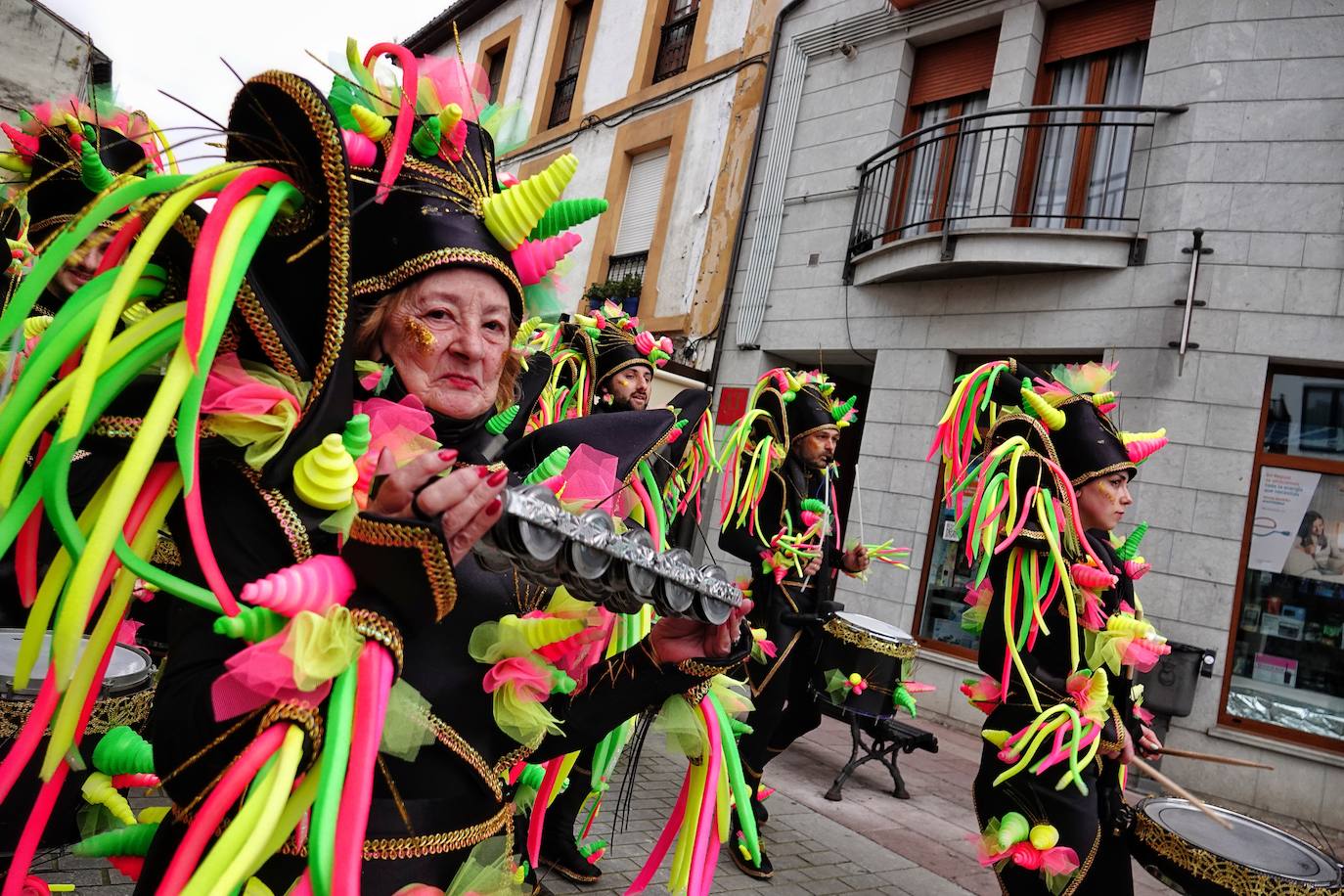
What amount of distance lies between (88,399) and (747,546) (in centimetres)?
473

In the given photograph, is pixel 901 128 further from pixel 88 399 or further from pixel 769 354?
pixel 88 399

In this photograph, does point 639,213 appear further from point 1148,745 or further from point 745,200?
point 1148,745

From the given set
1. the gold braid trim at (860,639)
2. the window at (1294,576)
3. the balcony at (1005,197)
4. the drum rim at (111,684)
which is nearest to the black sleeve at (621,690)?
the drum rim at (111,684)

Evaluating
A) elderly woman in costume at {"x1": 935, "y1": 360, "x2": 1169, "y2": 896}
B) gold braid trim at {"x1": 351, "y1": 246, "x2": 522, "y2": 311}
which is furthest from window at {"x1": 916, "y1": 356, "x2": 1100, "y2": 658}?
gold braid trim at {"x1": 351, "y1": 246, "x2": 522, "y2": 311}

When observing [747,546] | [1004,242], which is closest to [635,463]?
[747,546]

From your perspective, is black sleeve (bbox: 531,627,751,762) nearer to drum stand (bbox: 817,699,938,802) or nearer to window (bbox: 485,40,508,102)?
drum stand (bbox: 817,699,938,802)

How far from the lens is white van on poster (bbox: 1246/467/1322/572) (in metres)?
7.17

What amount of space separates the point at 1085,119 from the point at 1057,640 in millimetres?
7231

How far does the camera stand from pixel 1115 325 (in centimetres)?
802

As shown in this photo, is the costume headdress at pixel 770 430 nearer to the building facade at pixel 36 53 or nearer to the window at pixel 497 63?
the building facade at pixel 36 53

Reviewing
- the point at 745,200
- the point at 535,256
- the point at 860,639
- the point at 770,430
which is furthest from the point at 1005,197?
the point at 535,256

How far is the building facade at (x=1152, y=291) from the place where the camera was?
23.4 ft

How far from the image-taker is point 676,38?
14.8 metres

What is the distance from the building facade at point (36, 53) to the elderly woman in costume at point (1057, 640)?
53.7 ft
